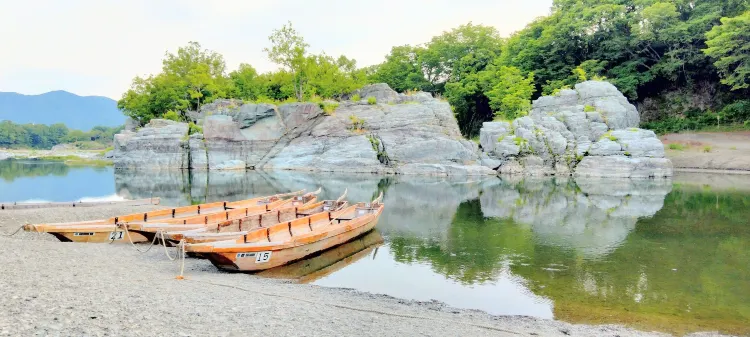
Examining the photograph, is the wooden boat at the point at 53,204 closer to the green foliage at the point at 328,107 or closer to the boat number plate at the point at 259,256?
the boat number plate at the point at 259,256

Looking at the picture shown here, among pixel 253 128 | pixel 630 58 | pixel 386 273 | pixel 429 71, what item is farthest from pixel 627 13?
pixel 386 273

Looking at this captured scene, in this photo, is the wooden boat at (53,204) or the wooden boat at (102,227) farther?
the wooden boat at (53,204)

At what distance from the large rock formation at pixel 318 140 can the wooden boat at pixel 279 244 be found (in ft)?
122

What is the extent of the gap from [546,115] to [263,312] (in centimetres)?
5480

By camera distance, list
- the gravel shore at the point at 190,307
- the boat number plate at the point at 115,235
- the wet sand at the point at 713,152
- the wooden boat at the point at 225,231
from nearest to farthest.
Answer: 1. the gravel shore at the point at 190,307
2. the wooden boat at the point at 225,231
3. the boat number plate at the point at 115,235
4. the wet sand at the point at 713,152

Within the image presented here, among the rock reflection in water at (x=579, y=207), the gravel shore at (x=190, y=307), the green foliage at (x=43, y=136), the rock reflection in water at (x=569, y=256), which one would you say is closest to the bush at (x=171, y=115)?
the rock reflection in water at (x=569, y=256)

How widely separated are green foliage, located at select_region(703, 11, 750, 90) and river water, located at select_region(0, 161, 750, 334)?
26.8 m

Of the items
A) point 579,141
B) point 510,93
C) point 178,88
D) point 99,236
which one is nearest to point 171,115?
point 178,88

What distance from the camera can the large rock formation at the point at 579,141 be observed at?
164 ft

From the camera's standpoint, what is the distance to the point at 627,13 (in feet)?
220

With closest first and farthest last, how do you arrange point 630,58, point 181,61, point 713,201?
point 713,201 → point 630,58 → point 181,61

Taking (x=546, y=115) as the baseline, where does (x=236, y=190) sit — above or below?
below

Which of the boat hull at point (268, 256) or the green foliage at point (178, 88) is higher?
the green foliage at point (178, 88)

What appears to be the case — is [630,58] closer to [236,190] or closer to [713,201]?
[713,201]
